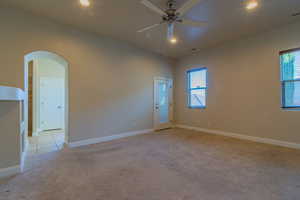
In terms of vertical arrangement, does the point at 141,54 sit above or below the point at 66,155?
above

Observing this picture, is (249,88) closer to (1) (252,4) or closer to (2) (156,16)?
(1) (252,4)

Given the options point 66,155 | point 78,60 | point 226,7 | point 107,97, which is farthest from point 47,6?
point 226,7

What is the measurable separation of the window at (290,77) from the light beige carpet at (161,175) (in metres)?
1.20

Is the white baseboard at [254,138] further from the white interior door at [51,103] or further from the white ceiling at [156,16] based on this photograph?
the white interior door at [51,103]

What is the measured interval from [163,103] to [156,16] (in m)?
3.35

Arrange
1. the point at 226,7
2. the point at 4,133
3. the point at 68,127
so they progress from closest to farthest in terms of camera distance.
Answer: the point at 4,133 < the point at 226,7 < the point at 68,127

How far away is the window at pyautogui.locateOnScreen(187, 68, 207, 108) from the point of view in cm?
521

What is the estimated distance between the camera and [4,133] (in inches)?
84.2

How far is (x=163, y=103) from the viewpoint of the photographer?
5.73 m

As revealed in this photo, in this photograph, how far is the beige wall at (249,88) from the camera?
3.50 meters

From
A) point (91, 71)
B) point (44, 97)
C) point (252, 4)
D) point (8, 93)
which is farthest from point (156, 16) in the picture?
point (44, 97)

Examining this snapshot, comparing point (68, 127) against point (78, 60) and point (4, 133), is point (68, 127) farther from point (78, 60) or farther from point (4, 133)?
point (78, 60)

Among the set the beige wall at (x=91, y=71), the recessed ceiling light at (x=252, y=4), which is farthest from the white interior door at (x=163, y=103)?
the recessed ceiling light at (x=252, y=4)

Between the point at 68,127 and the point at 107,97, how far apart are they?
1.29 metres
